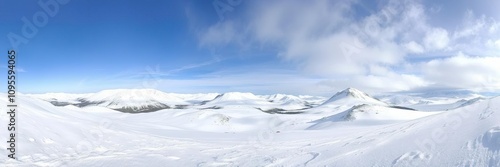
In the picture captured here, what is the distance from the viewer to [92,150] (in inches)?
771

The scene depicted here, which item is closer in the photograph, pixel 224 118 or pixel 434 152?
pixel 434 152

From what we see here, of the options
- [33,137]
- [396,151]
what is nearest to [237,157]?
[396,151]

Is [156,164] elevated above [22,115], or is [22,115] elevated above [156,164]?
[22,115]

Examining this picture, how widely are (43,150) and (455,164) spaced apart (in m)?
19.8

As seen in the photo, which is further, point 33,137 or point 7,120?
point 7,120

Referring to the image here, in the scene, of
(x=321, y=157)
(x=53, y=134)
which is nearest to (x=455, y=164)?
(x=321, y=157)

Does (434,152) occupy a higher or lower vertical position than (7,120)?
lower

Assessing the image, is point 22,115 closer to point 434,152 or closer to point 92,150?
point 92,150

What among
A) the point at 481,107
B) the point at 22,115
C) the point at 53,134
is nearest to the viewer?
the point at 481,107

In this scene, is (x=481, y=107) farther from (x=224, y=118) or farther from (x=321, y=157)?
(x=224, y=118)

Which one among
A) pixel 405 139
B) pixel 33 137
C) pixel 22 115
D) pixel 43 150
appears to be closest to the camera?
pixel 405 139

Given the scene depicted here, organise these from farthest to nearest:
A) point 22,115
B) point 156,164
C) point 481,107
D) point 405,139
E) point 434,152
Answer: point 22,115
point 156,164
point 481,107
point 405,139
point 434,152

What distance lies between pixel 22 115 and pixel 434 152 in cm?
2679

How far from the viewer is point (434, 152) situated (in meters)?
10.8
